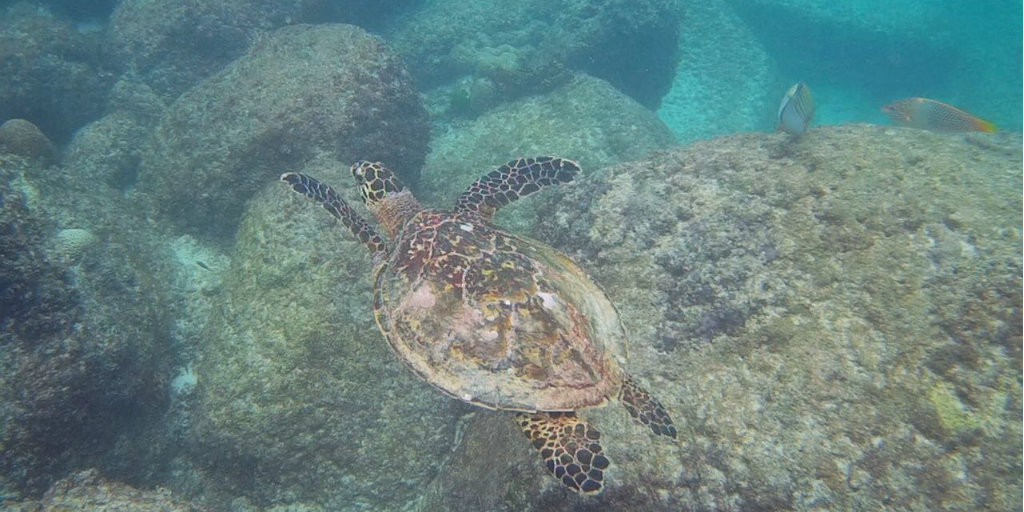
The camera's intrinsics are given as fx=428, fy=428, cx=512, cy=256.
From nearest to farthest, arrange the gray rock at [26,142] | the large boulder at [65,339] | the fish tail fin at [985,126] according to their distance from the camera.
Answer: the large boulder at [65,339]
the fish tail fin at [985,126]
the gray rock at [26,142]

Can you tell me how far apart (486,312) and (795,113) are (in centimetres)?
376

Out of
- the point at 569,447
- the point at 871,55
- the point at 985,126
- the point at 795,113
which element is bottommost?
the point at 569,447

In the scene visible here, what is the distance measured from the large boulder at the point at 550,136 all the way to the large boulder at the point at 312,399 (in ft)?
9.17

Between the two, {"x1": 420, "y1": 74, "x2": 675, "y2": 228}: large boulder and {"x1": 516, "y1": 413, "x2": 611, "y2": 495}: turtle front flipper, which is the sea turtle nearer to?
{"x1": 516, "y1": 413, "x2": 611, "y2": 495}: turtle front flipper

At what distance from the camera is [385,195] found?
4.97 meters

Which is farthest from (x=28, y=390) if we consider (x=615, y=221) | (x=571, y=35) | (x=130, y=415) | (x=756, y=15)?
(x=756, y=15)

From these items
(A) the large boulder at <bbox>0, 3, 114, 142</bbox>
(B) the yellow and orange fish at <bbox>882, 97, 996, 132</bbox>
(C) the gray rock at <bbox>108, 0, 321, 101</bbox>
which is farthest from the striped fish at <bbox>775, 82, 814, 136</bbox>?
(A) the large boulder at <bbox>0, 3, 114, 142</bbox>

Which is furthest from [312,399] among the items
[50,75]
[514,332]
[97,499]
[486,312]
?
[50,75]

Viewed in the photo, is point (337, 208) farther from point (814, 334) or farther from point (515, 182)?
point (814, 334)

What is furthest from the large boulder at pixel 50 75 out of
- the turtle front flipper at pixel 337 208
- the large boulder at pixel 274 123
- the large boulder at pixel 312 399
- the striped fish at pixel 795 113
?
the striped fish at pixel 795 113

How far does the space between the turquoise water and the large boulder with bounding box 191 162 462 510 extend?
29mm

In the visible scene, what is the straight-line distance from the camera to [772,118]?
1457cm

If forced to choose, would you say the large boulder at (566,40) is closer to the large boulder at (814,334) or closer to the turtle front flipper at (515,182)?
the turtle front flipper at (515,182)

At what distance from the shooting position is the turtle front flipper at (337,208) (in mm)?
4664
